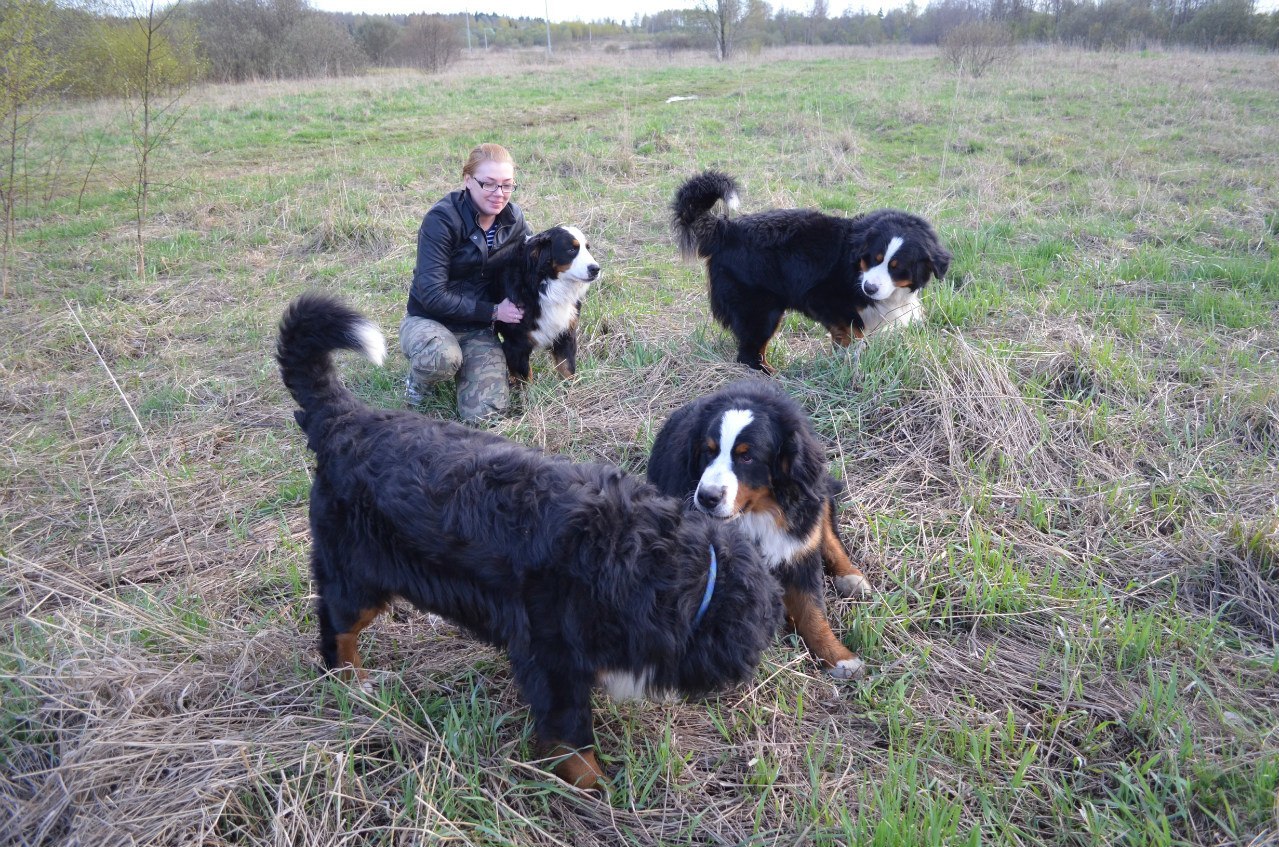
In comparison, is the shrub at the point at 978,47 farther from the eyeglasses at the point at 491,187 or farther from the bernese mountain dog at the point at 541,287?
the eyeglasses at the point at 491,187

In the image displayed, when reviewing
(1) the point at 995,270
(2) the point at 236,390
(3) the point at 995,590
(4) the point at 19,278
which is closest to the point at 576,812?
(3) the point at 995,590

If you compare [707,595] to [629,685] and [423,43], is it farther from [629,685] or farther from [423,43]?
[423,43]

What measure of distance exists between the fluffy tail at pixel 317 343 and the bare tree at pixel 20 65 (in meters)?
6.13

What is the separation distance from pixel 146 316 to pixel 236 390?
200cm

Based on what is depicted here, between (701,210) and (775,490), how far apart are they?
2.75m

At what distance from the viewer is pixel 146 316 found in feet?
19.9

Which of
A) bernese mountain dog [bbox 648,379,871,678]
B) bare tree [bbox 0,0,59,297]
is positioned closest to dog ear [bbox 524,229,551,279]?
bernese mountain dog [bbox 648,379,871,678]

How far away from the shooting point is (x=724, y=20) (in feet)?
100

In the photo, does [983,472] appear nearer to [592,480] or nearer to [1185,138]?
[592,480]

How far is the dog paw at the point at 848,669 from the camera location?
2.47 m

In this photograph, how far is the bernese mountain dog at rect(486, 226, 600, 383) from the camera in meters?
4.56

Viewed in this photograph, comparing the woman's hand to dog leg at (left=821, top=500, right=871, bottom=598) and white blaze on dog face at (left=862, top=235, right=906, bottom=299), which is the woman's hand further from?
Result: dog leg at (left=821, top=500, right=871, bottom=598)

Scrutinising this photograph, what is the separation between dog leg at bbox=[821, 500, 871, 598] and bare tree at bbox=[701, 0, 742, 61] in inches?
1210

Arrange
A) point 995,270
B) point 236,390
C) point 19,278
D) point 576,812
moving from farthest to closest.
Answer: point 19,278
point 995,270
point 236,390
point 576,812
